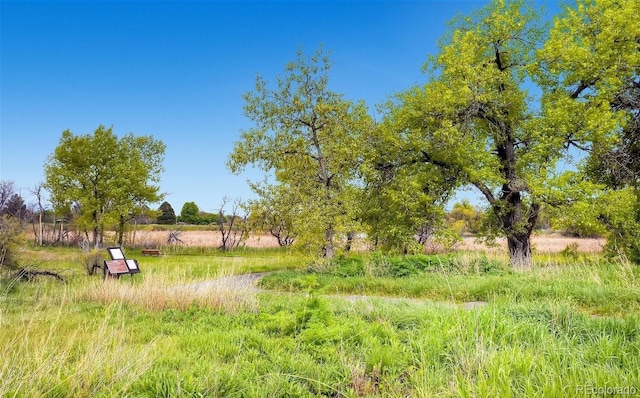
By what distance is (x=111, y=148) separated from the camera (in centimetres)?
3112

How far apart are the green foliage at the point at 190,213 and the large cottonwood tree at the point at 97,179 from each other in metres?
40.4

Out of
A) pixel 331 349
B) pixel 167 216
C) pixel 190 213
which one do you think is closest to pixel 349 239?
pixel 331 349

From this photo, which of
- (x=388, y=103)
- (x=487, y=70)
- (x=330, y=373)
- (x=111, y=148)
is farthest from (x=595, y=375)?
(x=111, y=148)

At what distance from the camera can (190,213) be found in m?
72.6

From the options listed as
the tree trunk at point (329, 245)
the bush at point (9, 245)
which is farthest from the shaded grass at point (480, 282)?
the bush at point (9, 245)

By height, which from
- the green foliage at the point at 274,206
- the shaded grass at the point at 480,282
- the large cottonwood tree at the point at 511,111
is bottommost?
the shaded grass at the point at 480,282

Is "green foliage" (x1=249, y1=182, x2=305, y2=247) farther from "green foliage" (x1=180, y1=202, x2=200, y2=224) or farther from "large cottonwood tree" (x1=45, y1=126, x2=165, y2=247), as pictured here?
"green foliage" (x1=180, y1=202, x2=200, y2=224)

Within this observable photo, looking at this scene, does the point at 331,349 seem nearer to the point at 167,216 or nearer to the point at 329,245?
the point at 329,245

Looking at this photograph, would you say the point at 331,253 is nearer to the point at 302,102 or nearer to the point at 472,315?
the point at 302,102

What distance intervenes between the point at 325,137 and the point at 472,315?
39.3 ft

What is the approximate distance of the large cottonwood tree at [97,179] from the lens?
A: 96.0 feet

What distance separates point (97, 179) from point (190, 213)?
141 feet

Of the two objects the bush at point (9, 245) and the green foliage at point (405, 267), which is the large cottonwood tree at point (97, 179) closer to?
the bush at point (9, 245)

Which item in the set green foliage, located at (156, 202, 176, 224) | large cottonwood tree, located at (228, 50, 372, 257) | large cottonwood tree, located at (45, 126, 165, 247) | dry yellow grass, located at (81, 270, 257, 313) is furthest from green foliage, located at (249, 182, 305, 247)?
green foliage, located at (156, 202, 176, 224)
